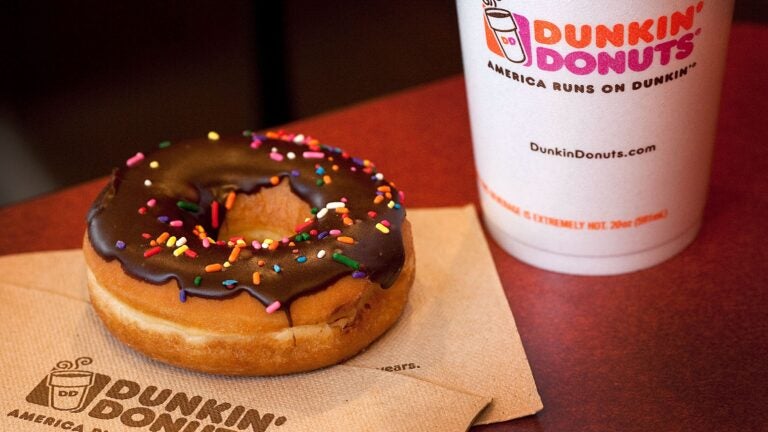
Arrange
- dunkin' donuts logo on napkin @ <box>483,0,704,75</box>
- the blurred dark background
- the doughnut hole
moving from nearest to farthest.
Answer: dunkin' donuts logo on napkin @ <box>483,0,704,75</box>
the doughnut hole
the blurred dark background

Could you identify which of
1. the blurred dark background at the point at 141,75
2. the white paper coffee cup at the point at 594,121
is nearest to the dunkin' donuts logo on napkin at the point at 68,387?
the white paper coffee cup at the point at 594,121

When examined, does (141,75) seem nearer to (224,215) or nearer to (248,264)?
(224,215)

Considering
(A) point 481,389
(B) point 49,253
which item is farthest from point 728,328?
(B) point 49,253

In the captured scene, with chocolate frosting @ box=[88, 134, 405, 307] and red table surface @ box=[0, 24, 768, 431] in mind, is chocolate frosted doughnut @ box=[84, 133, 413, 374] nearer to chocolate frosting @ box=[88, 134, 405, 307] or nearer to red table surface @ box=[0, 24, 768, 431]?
chocolate frosting @ box=[88, 134, 405, 307]

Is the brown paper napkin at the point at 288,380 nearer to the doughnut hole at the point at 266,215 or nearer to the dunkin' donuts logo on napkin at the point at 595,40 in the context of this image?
the doughnut hole at the point at 266,215

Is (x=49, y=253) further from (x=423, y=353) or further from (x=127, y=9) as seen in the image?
(x=127, y=9)

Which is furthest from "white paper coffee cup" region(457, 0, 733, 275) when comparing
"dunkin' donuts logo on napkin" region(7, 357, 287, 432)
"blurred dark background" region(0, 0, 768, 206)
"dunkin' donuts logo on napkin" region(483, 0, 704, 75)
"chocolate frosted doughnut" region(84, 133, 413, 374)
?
"blurred dark background" region(0, 0, 768, 206)

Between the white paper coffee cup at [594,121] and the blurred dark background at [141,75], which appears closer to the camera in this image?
the white paper coffee cup at [594,121]
